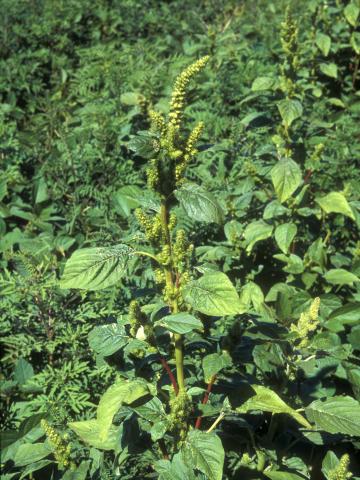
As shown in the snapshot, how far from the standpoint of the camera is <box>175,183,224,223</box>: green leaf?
5.01 ft

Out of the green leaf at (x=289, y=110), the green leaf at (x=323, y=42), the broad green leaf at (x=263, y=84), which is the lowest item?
the green leaf at (x=323, y=42)

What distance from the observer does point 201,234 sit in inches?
128

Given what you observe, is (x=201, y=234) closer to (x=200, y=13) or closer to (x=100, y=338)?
(x=100, y=338)

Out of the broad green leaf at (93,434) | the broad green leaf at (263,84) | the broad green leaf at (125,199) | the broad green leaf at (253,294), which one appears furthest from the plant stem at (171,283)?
the broad green leaf at (125,199)

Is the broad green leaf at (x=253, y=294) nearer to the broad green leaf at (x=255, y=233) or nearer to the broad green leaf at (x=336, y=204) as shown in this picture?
the broad green leaf at (x=255, y=233)

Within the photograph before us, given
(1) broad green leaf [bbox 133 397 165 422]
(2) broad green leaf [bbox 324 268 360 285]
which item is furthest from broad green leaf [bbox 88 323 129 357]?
(2) broad green leaf [bbox 324 268 360 285]

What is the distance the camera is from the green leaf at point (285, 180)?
2678 mm

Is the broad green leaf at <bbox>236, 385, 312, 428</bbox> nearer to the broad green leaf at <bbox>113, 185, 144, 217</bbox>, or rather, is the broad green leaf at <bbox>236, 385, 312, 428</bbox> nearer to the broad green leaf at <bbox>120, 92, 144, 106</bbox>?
the broad green leaf at <bbox>113, 185, 144, 217</bbox>

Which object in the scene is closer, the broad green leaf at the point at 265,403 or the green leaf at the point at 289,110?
the broad green leaf at the point at 265,403

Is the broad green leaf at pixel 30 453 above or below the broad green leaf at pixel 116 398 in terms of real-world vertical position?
below

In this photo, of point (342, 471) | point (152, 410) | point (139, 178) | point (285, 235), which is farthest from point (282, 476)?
point (139, 178)

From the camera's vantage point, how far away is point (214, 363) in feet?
5.82

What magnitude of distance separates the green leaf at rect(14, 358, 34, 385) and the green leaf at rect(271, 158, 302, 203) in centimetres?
128

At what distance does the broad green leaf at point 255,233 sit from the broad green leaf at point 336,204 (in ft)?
0.89
